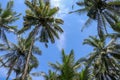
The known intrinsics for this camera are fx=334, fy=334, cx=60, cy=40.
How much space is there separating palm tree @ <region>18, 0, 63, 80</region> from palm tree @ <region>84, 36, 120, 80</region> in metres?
5.84

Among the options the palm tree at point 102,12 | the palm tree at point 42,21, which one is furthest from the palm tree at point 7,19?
the palm tree at point 102,12

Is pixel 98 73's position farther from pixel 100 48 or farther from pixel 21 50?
pixel 21 50

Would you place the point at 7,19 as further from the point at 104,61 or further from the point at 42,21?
the point at 104,61

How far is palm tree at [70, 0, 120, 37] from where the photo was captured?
33.1 metres

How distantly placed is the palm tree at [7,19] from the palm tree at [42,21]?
191 centimetres

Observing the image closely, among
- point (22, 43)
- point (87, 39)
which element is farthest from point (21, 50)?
point (87, 39)

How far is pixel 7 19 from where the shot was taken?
3966 cm

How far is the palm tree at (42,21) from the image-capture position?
37469 mm

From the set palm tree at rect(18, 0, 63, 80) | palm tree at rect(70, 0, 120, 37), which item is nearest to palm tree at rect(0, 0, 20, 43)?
palm tree at rect(18, 0, 63, 80)

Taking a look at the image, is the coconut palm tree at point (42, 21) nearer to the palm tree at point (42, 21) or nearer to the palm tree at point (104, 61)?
the palm tree at point (42, 21)

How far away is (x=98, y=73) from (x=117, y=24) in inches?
426

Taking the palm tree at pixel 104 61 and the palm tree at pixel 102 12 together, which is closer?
the palm tree at pixel 102 12

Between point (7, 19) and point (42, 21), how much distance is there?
15.3 feet

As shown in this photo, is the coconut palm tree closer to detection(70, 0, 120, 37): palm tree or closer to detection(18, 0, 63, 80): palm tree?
detection(18, 0, 63, 80): palm tree
